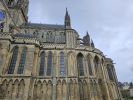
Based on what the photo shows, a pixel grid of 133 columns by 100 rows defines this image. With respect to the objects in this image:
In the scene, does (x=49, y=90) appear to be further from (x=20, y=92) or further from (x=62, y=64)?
(x=62, y=64)

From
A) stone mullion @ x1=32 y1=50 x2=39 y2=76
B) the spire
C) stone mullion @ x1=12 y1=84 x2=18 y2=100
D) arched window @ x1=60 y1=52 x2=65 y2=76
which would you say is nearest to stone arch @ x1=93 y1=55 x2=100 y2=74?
arched window @ x1=60 y1=52 x2=65 y2=76

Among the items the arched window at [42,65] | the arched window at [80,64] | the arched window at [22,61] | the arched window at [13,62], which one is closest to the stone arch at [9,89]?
the arched window at [13,62]

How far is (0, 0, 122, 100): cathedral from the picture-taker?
2234 cm

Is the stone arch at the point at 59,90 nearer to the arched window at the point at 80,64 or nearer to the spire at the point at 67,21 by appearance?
the arched window at the point at 80,64

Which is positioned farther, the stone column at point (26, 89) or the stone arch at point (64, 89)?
the stone arch at point (64, 89)

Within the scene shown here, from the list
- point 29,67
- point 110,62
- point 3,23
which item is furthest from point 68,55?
point 110,62

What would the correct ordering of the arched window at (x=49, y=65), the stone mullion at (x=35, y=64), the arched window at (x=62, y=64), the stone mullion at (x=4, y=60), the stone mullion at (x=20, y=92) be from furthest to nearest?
1. the arched window at (x=62, y=64)
2. the arched window at (x=49, y=65)
3. the stone mullion at (x=35, y=64)
4. the stone mullion at (x=4, y=60)
5. the stone mullion at (x=20, y=92)

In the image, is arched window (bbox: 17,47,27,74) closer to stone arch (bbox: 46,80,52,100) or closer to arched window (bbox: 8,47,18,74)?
arched window (bbox: 8,47,18,74)

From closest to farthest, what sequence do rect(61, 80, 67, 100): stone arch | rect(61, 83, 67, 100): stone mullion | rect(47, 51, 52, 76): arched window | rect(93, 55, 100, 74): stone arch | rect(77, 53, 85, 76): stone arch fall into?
rect(61, 83, 67, 100): stone mullion → rect(61, 80, 67, 100): stone arch → rect(47, 51, 52, 76): arched window → rect(77, 53, 85, 76): stone arch → rect(93, 55, 100, 74): stone arch

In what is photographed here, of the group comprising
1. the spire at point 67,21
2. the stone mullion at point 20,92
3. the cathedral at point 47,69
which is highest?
the spire at point 67,21

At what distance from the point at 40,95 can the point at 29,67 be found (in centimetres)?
501

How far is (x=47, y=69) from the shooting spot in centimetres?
2631

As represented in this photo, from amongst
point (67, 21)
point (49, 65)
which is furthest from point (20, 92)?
point (67, 21)

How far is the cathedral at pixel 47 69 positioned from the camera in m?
22.3
